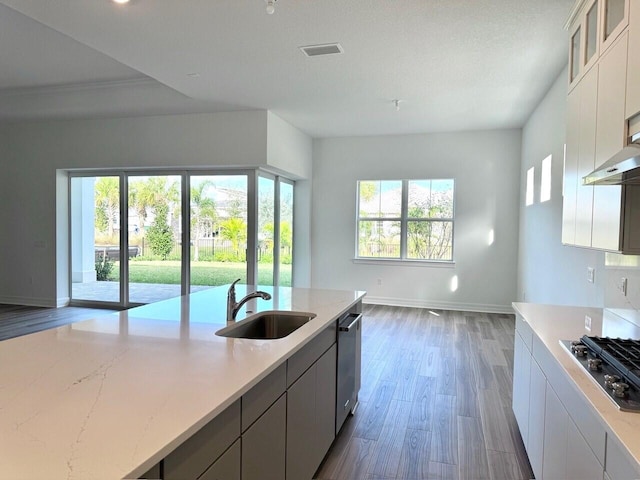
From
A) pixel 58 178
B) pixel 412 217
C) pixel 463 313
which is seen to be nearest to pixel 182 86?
pixel 58 178

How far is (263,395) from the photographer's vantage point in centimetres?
144

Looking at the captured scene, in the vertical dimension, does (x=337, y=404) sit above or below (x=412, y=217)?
below

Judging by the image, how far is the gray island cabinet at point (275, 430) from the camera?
109 cm

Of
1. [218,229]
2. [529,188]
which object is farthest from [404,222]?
[218,229]

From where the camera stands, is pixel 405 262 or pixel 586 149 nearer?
pixel 586 149

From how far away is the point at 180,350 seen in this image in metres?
1.57

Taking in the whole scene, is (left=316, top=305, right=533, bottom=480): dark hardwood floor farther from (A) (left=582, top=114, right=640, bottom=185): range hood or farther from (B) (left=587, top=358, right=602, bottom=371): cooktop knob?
(A) (left=582, top=114, right=640, bottom=185): range hood

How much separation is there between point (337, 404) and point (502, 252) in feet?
16.4

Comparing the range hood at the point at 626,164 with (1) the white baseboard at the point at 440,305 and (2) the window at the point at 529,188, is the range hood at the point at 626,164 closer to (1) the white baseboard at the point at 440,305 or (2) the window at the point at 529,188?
(2) the window at the point at 529,188

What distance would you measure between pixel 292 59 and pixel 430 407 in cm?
322

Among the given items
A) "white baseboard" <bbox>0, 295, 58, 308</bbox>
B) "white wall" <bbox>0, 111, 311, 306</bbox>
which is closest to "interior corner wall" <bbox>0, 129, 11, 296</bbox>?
"white wall" <bbox>0, 111, 311, 306</bbox>

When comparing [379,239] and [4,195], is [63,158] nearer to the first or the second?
[4,195]

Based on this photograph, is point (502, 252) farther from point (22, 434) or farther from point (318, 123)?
point (22, 434)

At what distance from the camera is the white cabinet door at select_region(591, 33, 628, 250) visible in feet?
5.29
